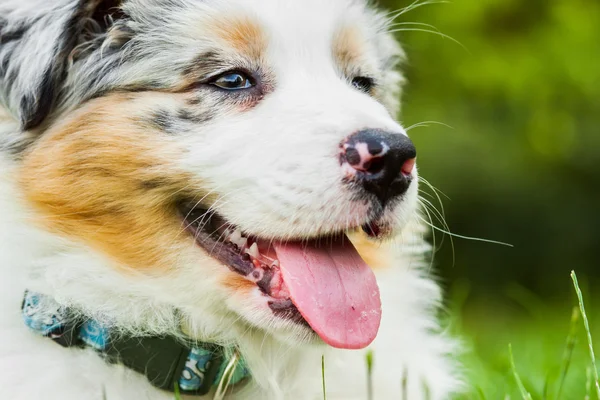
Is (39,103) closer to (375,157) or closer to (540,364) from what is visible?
(375,157)

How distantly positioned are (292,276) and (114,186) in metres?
0.80

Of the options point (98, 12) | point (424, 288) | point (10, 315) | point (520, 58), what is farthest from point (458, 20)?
point (10, 315)

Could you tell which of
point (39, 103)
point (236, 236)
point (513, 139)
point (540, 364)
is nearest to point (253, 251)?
point (236, 236)

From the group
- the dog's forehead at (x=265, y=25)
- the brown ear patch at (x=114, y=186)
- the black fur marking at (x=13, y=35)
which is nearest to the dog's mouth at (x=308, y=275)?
the brown ear patch at (x=114, y=186)

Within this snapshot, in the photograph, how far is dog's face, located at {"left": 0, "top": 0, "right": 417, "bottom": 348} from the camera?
323 centimetres

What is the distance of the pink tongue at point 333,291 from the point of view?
324cm

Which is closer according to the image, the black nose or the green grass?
the black nose

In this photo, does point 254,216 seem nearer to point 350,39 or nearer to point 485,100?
point 350,39

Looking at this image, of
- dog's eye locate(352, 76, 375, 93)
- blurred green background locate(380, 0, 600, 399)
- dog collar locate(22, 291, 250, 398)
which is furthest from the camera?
blurred green background locate(380, 0, 600, 399)

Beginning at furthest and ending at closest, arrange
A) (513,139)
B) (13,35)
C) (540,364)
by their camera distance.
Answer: (513,139)
(540,364)
(13,35)

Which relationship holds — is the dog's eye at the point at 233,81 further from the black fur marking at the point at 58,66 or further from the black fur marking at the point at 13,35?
the black fur marking at the point at 13,35

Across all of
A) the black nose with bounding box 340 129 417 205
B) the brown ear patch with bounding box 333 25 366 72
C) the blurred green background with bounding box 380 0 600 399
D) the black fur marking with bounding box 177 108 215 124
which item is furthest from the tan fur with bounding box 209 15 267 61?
the blurred green background with bounding box 380 0 600 399

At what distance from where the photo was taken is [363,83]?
4160 mm

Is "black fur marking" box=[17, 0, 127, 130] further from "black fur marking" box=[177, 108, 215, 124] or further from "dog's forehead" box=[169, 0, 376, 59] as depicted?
"black fur marking" box=[177, 108, 215, 124]
